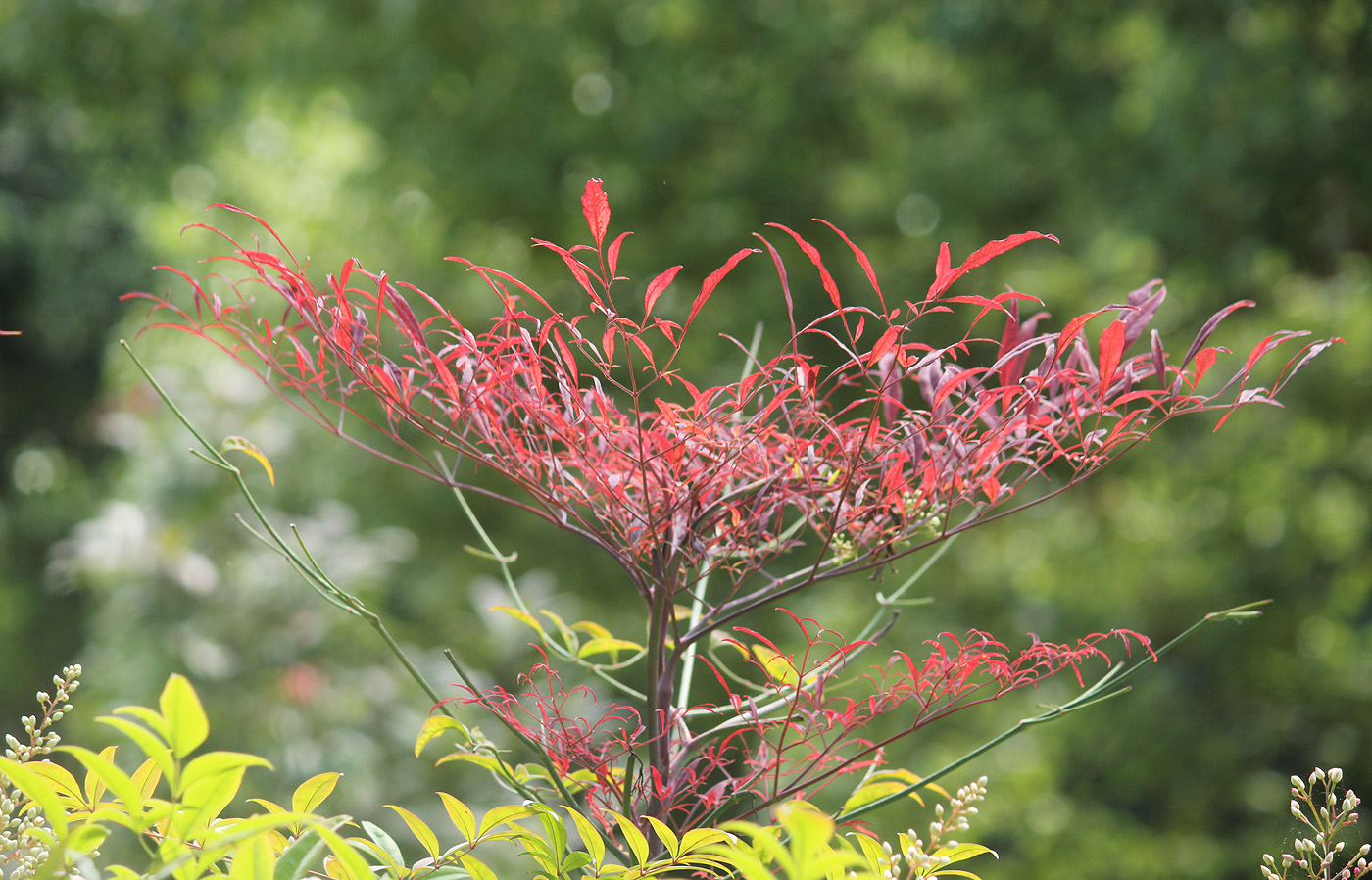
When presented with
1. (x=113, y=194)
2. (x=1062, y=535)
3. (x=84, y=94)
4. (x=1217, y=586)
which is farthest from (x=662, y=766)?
(x=113, y=194)

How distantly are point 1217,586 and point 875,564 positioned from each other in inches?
78.2

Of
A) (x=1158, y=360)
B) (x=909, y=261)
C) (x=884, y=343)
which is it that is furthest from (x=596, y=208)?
(x=909, y=261)

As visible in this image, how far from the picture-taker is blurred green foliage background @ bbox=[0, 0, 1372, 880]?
6.35 ft

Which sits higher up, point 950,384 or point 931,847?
point 950,384

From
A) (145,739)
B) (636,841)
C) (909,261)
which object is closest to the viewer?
(145,739)

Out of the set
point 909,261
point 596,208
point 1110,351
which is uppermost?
point 596,208

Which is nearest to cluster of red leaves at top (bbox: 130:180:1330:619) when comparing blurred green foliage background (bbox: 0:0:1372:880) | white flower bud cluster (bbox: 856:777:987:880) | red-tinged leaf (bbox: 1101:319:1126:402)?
red-tinged leaf (bbox: 1101:319:1126:402)

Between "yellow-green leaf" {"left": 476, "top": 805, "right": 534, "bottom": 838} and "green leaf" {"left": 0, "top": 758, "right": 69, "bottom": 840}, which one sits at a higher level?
"green leaf" {"left": 0, "top": 758, "right": 69, "bottom": 840}

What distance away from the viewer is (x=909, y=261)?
223cm

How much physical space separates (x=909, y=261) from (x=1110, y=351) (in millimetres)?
1976

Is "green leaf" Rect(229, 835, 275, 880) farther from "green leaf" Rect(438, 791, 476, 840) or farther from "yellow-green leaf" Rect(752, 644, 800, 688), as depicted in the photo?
"yellow-green leaf" Rect(752, 644, 800, 688)

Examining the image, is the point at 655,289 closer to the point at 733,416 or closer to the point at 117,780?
the point at 733,416

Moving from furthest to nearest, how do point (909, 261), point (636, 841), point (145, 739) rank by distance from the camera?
1. point (909, 261)
2. point (636, 841)
3. point (145, 739)

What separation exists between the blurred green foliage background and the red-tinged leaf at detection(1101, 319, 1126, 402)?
70.3 inches
